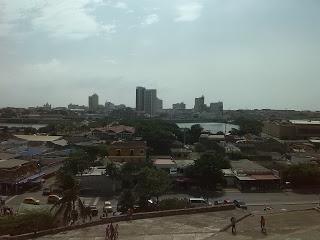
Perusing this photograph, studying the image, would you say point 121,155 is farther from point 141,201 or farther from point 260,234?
point 260,234

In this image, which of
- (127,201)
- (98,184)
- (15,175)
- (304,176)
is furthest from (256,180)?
(15,175)

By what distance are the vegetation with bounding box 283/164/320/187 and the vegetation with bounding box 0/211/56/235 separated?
25.9 meters

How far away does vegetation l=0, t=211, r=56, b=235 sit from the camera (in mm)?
20953

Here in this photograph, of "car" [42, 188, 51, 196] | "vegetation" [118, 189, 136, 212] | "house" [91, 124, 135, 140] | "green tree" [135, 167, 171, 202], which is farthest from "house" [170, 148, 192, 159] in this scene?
"vegetation" [118, 189, 136, 212]

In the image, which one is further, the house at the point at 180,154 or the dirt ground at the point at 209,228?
the house at the point at 180,154

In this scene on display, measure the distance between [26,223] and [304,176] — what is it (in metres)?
27.2

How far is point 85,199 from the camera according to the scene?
37344 millimetres

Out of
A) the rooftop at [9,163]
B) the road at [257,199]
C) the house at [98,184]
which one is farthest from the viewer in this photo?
the rooftop at [9,163]

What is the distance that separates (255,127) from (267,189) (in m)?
65.7

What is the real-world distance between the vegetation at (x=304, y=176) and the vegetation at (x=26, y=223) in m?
25.9

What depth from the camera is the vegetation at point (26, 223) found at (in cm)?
2095

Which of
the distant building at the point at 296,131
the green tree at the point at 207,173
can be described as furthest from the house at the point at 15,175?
the distant building at the point at 296,131

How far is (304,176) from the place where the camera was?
1650 inches

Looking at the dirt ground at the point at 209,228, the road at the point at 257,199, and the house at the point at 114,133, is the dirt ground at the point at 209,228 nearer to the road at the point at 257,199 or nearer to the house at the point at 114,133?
the road at the point at 257,199
